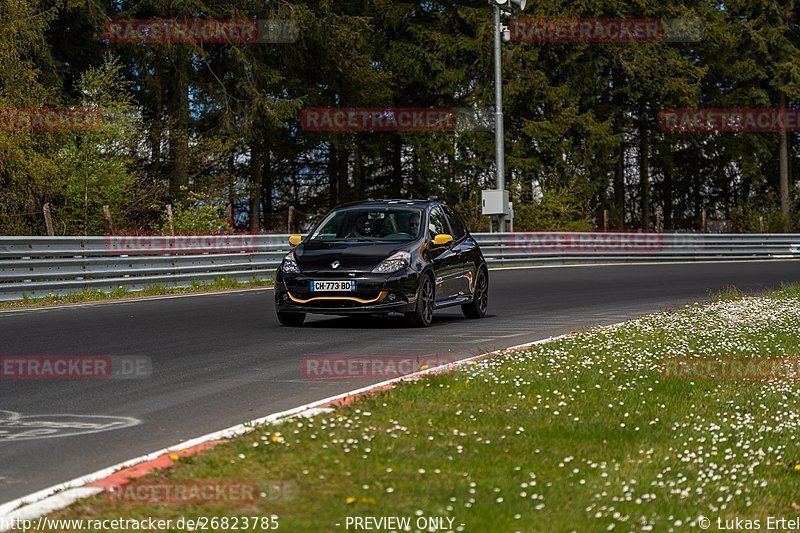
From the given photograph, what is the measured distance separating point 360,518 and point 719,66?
58.2 meters

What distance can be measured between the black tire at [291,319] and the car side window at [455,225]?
2.70 metres

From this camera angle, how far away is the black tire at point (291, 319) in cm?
1521

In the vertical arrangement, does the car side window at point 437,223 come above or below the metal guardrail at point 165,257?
above

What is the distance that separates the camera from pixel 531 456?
6.57 m

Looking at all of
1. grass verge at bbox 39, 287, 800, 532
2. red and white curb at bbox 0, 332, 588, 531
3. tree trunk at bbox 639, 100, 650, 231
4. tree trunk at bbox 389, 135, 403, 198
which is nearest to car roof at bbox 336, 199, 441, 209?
grass verge at bbox 39, 287, 800, 532

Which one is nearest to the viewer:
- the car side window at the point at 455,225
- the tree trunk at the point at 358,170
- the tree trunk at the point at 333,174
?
the car side window at the point at 455,225

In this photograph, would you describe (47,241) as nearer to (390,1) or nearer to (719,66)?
(390,1)

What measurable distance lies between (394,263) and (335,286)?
2.54 feet

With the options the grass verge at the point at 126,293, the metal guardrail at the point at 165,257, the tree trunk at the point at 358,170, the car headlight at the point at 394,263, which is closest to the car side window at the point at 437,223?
the car headlight at the point at 394,263

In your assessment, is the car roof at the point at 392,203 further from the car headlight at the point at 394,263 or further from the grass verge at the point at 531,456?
the grass verge at the point at 531,456

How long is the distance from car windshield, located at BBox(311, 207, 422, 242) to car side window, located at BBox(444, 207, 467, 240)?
910 mm

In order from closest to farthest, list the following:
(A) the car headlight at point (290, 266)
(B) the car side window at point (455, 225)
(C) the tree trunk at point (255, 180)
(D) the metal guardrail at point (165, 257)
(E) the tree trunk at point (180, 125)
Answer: (A) the car headlight at point (290, 266)
(B) the car side window at point (455, 225)
(D) the metal guardrail at point (165, 257)
(E) the tree trunk at point (180, 125)
(C) the tree trunk at point (255, 180)

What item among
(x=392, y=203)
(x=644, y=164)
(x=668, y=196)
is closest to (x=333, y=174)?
(x=644, y=164)

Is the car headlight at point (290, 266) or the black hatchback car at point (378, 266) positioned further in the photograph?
the car headlight at point (290, 266)
